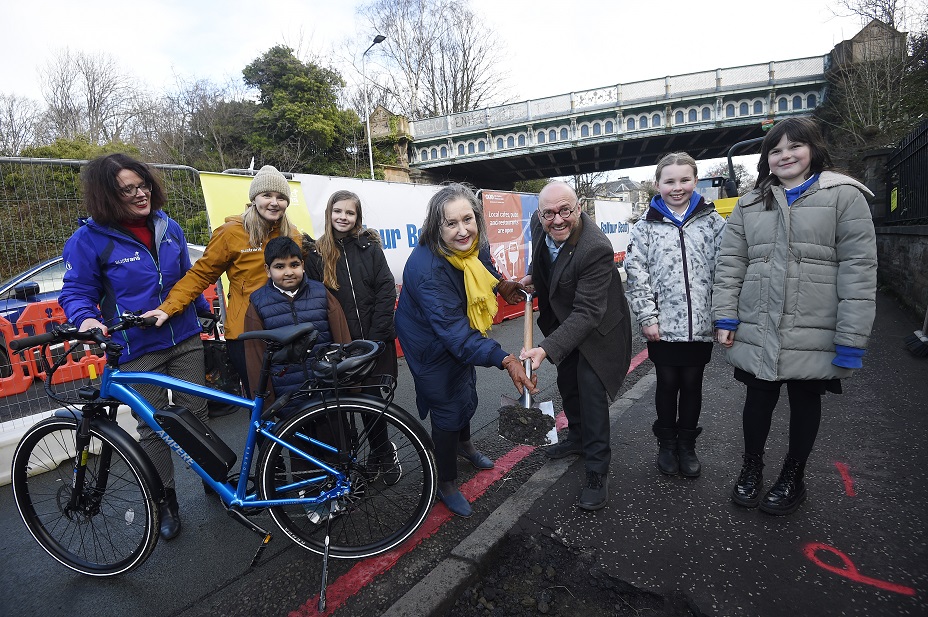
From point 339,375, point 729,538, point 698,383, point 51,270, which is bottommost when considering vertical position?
point 729,538

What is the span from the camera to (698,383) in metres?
2.92

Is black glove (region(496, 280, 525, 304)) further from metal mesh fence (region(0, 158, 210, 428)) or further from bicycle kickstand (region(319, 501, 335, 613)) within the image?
metal mesh fence (region(0, 158, 210, 428))

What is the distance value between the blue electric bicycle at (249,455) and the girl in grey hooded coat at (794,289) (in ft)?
5.93

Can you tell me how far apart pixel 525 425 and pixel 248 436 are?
188cm

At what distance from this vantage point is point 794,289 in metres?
2.38

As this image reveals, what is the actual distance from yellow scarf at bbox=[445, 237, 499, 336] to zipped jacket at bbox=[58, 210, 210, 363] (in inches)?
Answer: 65.4

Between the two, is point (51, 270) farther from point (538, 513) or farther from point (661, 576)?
point (661, 576)

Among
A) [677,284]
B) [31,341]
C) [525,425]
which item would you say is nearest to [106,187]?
[31,341]

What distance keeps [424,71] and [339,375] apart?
41489 mm

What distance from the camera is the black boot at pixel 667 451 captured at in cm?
303

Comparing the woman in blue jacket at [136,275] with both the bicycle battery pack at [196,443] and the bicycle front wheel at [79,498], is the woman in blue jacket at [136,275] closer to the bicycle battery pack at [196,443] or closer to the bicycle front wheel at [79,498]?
the bicycle front wheel at [79,498]

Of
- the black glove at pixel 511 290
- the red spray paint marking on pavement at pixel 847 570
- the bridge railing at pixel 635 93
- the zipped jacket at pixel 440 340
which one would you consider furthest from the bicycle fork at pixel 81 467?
the bridge railing at pixel 635 93

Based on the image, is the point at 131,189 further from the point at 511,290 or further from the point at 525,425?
the point at 525,425

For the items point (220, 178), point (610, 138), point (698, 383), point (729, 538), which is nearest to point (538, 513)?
point (729, 538)
